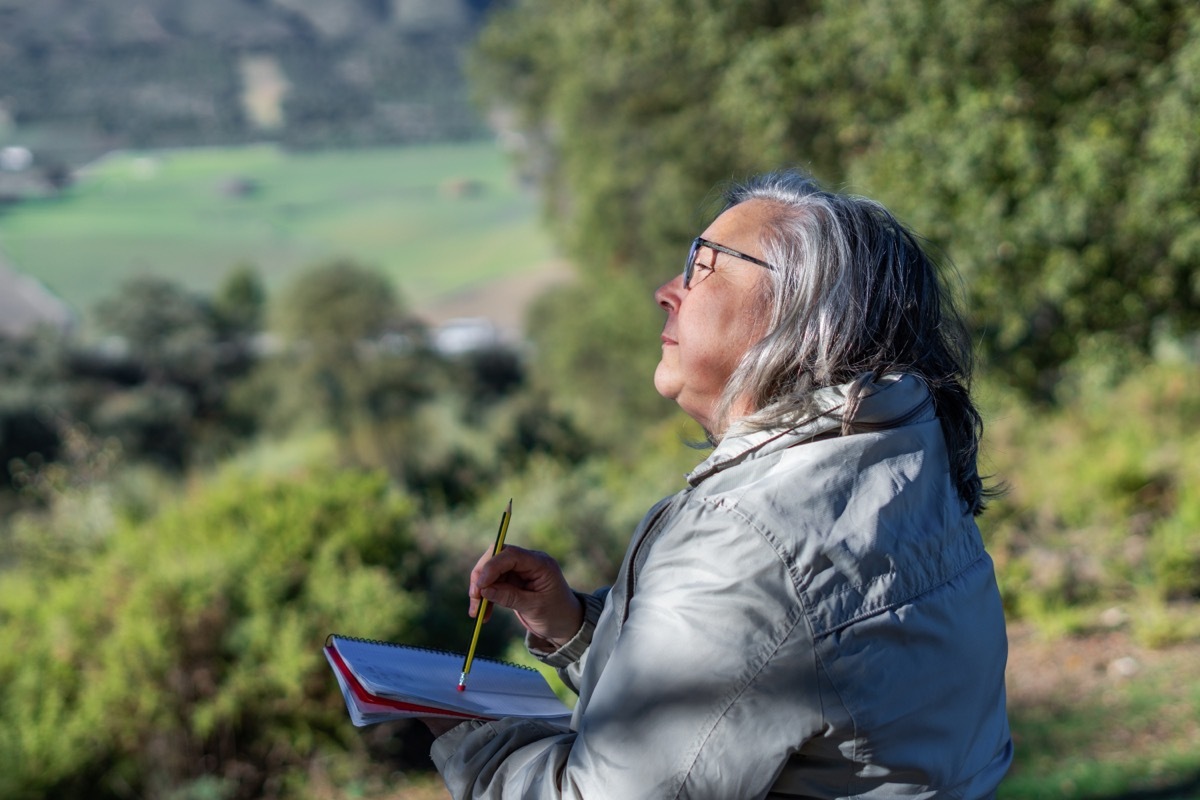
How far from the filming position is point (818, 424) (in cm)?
138

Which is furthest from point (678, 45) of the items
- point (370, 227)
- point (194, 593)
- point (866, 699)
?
point (370, 227)

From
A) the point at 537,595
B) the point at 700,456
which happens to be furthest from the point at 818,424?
the point at 700,456

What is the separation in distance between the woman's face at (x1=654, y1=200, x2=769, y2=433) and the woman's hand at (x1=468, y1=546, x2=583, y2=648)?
326 mm

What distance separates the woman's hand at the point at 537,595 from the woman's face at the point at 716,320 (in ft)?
1.07

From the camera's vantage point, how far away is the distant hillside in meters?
65.2

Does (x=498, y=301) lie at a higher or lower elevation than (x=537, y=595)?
lower

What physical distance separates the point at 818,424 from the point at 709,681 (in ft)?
1.16

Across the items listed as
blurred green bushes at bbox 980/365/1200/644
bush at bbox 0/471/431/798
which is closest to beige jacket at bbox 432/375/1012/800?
bush at bbox 0/471/431/798

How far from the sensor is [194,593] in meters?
5.14

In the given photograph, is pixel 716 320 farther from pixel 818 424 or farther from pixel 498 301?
pixel 498 301

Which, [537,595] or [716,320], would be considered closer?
[716,320]

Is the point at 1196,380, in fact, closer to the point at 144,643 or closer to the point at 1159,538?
the point at 1159,538

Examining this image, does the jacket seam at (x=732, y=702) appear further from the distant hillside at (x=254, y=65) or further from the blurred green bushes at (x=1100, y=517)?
the distant hillside at (x=254, y=65)

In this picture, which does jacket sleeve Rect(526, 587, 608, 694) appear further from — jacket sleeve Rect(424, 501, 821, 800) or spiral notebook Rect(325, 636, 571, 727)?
jacket sleeve Rect(424, 501, 821, 800)
